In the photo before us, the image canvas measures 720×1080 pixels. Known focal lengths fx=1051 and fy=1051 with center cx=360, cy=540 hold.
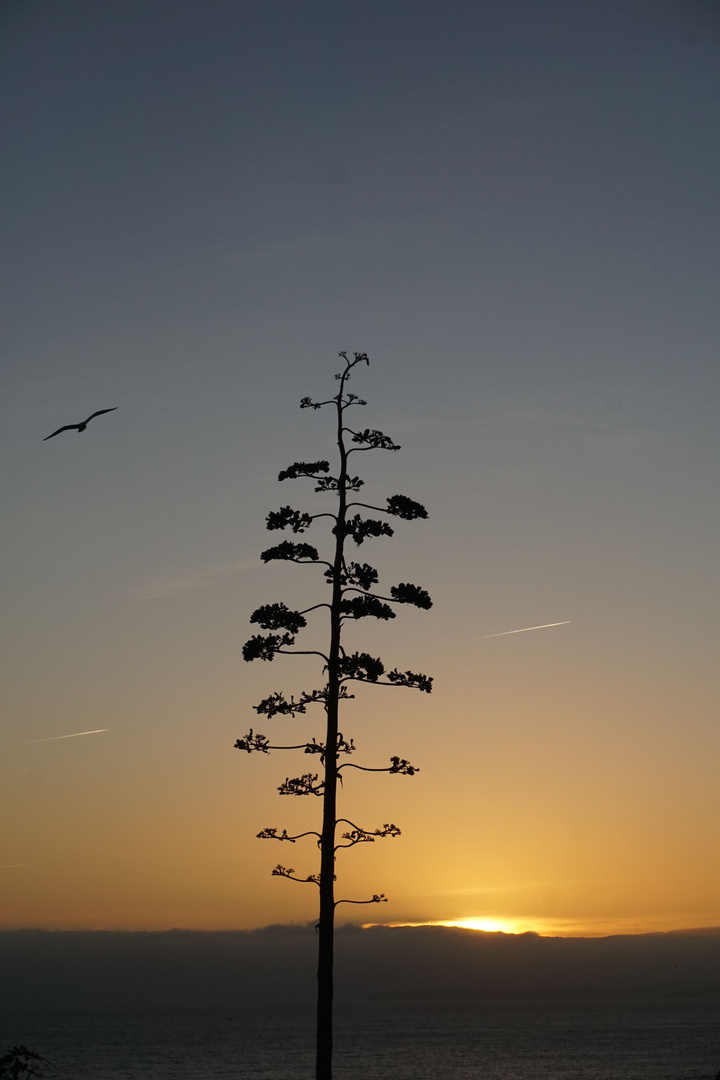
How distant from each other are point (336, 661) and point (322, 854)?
4.26 metres

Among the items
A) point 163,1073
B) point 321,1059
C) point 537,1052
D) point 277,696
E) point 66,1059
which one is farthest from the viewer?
point 537,1052

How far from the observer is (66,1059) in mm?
161750

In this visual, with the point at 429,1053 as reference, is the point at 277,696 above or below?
above

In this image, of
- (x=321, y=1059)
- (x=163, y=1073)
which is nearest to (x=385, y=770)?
(x=321, y=1059)

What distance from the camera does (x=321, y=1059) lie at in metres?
22.3

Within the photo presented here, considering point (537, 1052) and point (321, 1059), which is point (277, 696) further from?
point (537, 1052)

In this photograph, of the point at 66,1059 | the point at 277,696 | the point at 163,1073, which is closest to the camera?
the point at 277,696

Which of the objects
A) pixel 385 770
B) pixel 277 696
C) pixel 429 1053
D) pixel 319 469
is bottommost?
pixel 429 1053

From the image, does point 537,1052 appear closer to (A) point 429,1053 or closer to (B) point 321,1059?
(A) point 429,1053

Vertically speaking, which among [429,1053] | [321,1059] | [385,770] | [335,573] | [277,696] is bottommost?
[429,1053]

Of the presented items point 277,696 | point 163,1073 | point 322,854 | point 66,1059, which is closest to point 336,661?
point 277,696

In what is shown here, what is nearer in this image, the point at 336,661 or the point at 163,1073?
the point at 336,661

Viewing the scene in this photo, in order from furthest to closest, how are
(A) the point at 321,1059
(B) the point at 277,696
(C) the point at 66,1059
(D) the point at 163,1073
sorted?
(C) the point at 66,1059
(D) the point at 163,1073
(B) the point at 277,696
(A) the point at 321,1059

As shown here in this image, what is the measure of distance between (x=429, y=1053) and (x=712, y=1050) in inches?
1829
